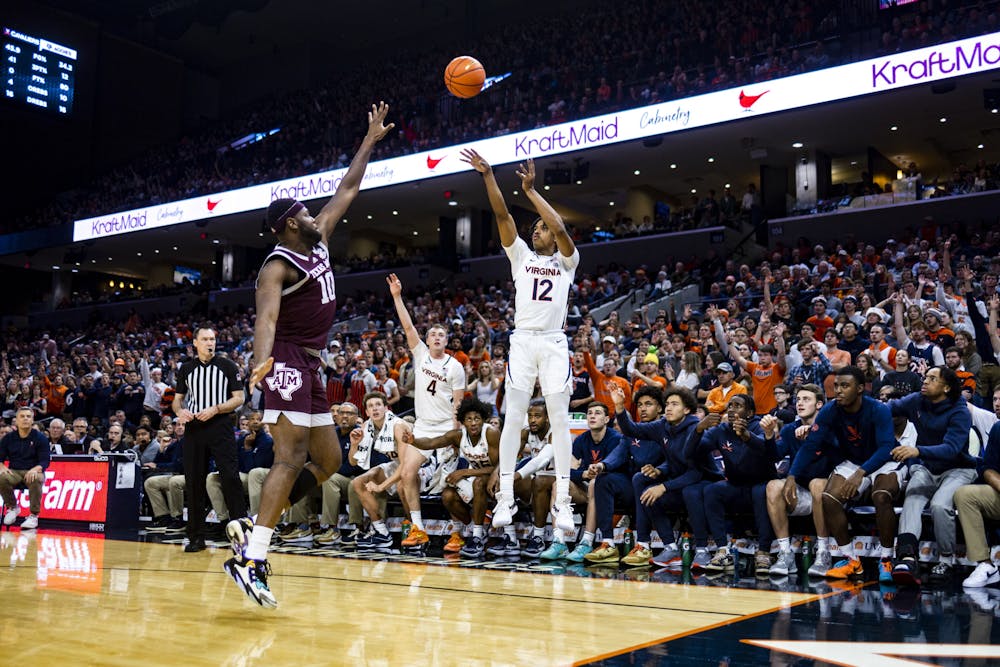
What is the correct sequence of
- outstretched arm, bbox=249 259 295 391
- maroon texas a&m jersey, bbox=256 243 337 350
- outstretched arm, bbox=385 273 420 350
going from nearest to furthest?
outstretched arm, bbox=249 259 295 391, maroon texas a&m jersey, bbox=256 243 337 350, outstretched arm, bbox=385 273 420 350

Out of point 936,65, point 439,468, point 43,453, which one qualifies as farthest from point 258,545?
point 936,65

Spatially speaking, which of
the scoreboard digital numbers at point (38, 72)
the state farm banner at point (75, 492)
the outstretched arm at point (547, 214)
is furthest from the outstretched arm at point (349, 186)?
the scoreboard digital numbers at point (38, 72)

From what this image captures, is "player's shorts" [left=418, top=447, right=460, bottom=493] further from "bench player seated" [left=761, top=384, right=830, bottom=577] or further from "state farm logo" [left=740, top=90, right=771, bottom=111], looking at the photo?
"state farm logo" [left=740, top=90, right=771, bottom=111]

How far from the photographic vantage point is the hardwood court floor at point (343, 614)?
335cm

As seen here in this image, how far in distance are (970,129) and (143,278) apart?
102 feet

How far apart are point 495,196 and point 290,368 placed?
176cm

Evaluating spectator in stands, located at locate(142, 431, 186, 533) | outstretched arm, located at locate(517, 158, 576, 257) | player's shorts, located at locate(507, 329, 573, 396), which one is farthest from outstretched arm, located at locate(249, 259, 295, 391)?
spectator in stands, located at locate(142, 431, 186, 533)

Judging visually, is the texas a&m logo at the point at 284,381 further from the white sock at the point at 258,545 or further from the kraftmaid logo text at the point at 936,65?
the kraftmaid logo text at the point at 936,65

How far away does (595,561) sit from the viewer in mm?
6633

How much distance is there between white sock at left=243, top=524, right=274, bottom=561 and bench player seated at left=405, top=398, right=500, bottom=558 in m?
3.24

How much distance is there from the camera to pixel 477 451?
7.53m

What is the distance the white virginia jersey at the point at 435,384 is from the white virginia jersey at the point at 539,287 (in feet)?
6.39

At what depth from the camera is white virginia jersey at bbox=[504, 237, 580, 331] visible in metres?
5.75

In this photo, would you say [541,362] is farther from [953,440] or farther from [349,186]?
[953,440]
